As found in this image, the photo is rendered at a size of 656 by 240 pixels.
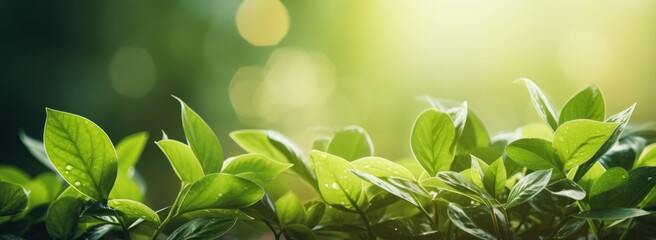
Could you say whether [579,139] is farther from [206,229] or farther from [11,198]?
[11,198]

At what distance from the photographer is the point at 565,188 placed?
0.88 feet

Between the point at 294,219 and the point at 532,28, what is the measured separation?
7.43 metres

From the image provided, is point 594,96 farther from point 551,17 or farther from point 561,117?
point 551,17

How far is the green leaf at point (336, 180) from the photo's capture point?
0.94ft

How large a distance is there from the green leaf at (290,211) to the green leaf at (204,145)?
4 centimetres

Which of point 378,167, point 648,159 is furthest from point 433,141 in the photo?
point 648,159

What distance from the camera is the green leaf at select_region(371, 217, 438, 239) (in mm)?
300

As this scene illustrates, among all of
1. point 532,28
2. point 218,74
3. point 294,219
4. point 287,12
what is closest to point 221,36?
point 218,74

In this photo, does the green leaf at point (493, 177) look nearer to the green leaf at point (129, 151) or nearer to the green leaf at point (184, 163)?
the green leaf at point (184, 163)

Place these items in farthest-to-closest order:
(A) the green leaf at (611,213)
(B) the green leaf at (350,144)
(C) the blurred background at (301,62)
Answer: (C) the blurred background at (301,62), (B) the green leaf at (350,144), (A) the green leaf at (611,213)

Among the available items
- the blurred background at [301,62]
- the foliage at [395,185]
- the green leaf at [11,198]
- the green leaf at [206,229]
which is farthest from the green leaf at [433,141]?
the blurred background at [301,62]

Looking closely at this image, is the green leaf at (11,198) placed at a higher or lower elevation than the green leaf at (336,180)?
lower

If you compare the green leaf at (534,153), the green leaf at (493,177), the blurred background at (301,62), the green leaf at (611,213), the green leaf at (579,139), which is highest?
the green leaf at (579,139)

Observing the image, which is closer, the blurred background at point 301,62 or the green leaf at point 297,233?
the green leaf at point 297,233
